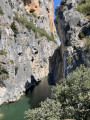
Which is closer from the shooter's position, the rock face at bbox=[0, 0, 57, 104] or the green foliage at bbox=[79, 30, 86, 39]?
the green foliage at bbox=[79, 30, 86, 39]

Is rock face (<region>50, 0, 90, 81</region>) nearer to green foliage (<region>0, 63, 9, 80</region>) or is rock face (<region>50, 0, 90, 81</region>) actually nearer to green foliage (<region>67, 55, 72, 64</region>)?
green foliage (<region>67, 55, 72, 64</region>)

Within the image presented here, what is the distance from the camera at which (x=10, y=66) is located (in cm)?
2828

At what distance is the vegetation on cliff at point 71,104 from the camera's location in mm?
8875

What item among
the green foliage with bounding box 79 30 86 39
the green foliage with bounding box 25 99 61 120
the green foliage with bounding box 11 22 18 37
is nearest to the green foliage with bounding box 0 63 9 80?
the green foliage with bounding box 11 22 18 37

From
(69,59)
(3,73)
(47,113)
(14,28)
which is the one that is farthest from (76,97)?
(14,28)

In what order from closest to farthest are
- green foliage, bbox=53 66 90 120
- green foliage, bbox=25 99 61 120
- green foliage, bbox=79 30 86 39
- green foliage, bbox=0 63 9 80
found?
1. green foliage, bbox=53 66 90 120
2. green foliage, bbox=25 99 61 120
3. green foliage, bbox=79 30 86 39
4. green foliage, bbox=0 63 9 80

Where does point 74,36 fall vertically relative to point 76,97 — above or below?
above

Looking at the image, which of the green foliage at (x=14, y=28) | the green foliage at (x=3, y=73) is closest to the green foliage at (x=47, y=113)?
the green foliage at (x=3, y=73)

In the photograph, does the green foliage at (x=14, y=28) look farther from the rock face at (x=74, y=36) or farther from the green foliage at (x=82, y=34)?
the green foliage at (x=82, y=34)

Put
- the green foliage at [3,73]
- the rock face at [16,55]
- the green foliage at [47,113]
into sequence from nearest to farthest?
the green foliage at [47,113], the green foliage at [3,73], the rock face at [16,55]

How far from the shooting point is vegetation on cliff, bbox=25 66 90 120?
29.1 feet

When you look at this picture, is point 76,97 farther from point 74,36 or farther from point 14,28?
point 14,28

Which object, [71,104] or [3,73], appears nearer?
[71,104]

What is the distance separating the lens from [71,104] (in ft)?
31.7
